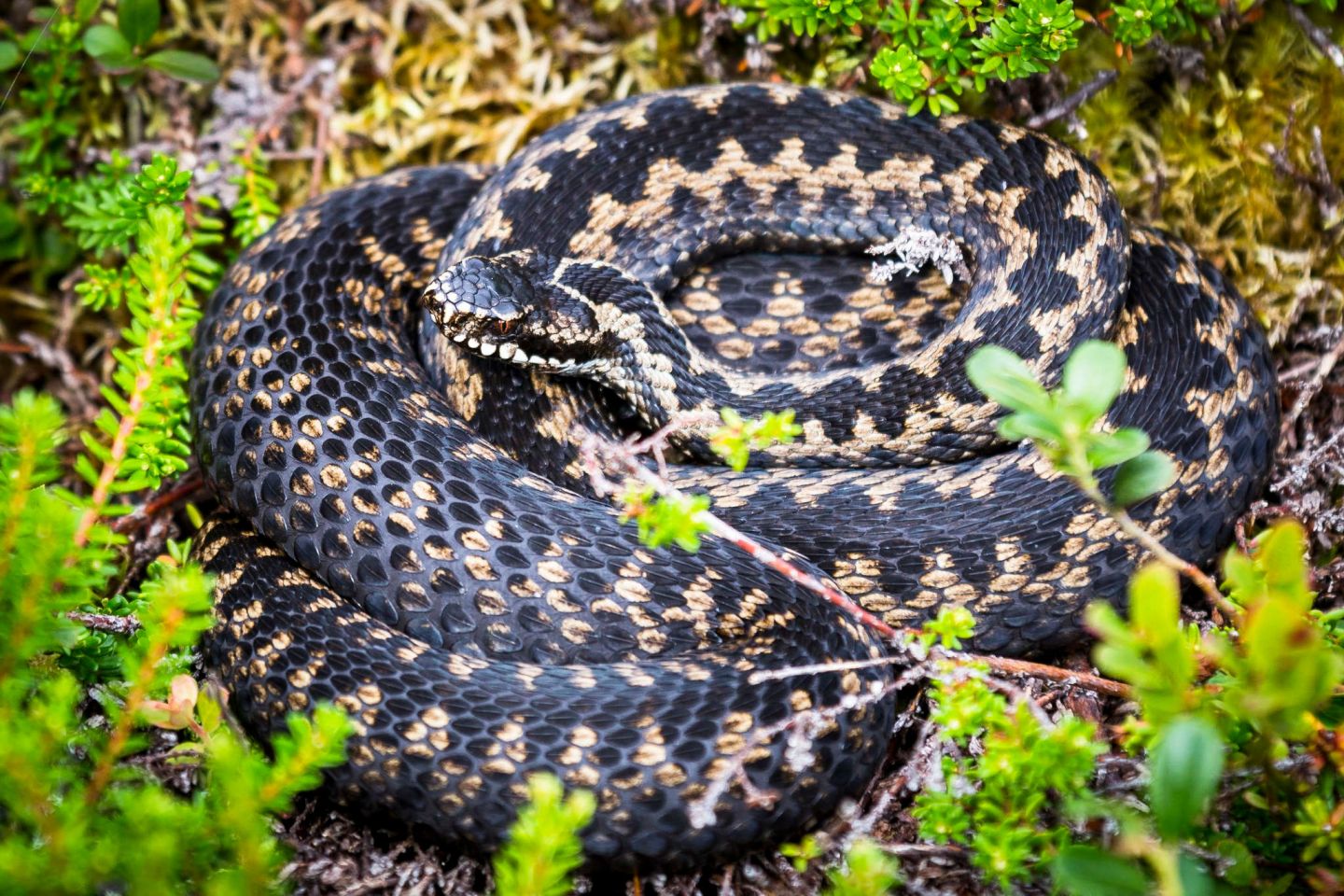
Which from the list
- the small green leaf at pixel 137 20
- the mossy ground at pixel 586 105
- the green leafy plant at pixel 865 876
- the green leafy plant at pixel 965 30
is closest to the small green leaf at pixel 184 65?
the small green leaf at pixel 137 20

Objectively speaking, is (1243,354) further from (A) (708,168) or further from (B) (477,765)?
(B) (477,765)

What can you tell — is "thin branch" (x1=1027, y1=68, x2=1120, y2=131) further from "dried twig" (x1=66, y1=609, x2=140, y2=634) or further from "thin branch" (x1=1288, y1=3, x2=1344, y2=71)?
"dried twig" (x1=66, y1=609, x2=140, y2=634)

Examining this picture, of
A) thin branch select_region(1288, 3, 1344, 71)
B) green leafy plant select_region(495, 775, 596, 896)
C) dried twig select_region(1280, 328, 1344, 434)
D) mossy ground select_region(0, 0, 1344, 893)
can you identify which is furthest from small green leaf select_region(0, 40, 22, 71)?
dried twig select_region(1280, 328, 1344, 434)

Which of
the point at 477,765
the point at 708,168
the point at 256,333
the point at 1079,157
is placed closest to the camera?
the point at 477,765

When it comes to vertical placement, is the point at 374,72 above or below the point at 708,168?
below

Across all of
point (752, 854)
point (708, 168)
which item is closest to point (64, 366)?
point (708, 168)

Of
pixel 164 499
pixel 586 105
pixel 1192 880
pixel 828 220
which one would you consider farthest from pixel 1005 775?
pixel 586 105

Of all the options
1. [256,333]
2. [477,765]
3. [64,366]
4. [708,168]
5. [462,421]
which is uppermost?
[708,168]
